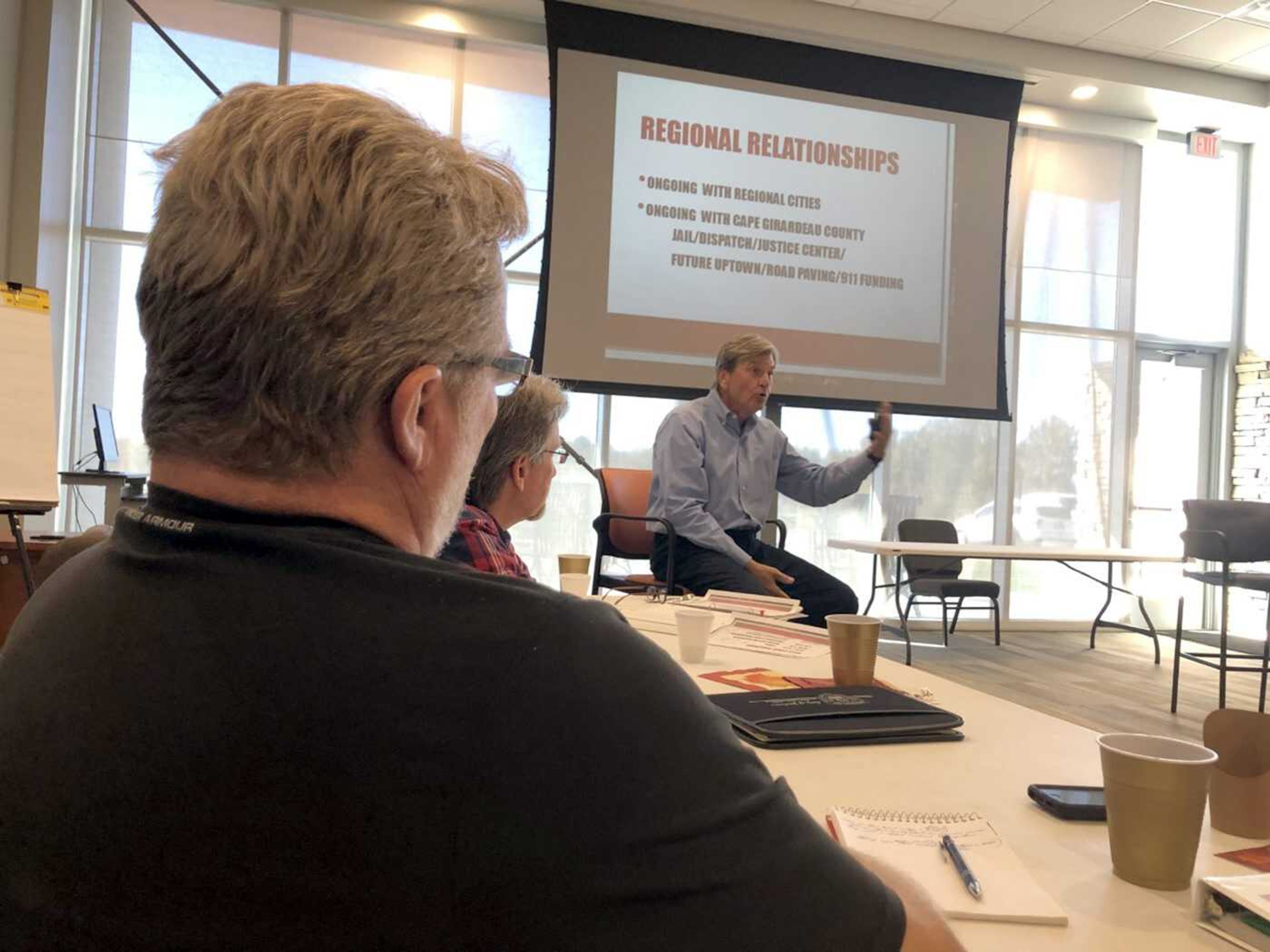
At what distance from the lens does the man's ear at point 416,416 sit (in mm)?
535

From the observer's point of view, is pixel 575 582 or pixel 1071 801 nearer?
pixel 1071 801

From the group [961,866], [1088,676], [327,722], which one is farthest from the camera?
[1088,676]

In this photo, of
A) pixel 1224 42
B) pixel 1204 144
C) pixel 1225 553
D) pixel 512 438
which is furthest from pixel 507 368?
pixel 1204 144

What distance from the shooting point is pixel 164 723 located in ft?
1.41

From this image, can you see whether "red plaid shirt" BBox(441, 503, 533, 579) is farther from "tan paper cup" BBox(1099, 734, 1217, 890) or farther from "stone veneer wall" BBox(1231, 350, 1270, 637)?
"stone veneer wall" BBox(1231, 350, 1270, 637)

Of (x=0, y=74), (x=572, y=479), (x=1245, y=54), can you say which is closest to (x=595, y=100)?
(x=572, y=479)

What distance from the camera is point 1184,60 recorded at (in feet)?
18.3

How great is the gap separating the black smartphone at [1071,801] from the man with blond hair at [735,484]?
7.96 ft

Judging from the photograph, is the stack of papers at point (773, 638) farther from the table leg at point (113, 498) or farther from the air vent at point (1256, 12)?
the air vent at point (1256, 12)

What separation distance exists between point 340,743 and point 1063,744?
3.09 ft

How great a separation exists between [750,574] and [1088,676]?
2343 millimetres

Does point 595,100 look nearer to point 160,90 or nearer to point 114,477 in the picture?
point 160,90

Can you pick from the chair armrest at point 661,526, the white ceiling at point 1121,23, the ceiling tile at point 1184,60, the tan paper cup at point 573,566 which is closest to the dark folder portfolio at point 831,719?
the tan paper cup at point 573,566

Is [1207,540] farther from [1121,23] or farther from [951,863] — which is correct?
[951,863]
